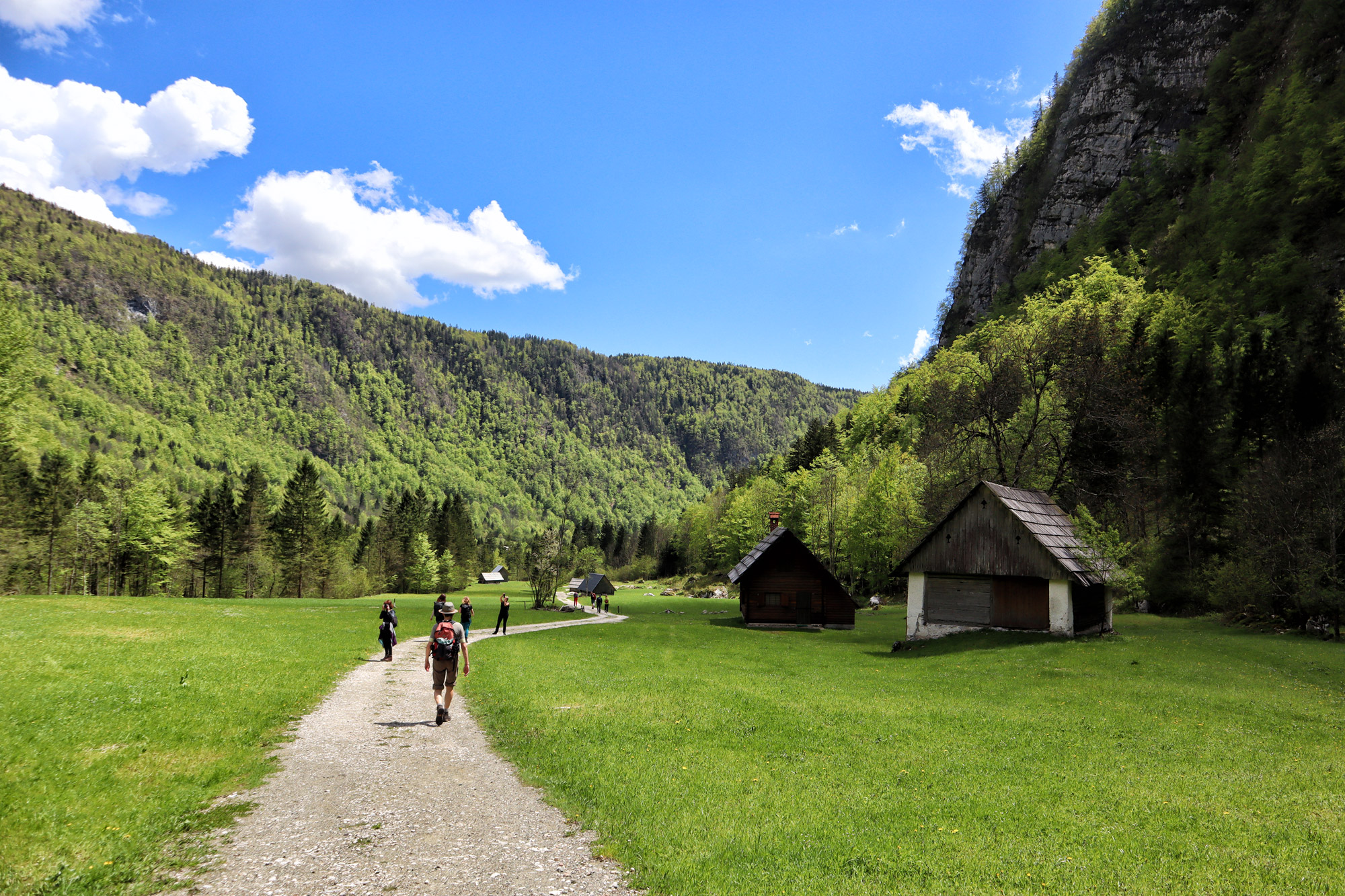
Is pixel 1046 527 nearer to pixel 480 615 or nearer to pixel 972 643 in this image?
pixel 972 643

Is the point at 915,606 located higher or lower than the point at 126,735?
lower

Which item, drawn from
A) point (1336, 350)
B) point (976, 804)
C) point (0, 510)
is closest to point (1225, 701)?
point (976, 804)

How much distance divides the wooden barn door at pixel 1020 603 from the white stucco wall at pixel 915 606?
11.8 ft

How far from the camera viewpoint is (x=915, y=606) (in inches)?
1465

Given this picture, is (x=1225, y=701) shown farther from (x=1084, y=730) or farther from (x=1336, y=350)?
(x=1336, y=350)

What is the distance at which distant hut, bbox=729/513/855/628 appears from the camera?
50844mm

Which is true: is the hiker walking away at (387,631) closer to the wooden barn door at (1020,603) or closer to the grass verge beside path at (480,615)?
the grass verge beside path at (480,615)

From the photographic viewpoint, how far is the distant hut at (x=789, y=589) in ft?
167

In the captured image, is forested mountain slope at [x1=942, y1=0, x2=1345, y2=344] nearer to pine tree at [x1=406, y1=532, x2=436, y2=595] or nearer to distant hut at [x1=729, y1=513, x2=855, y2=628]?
distant hut at [x1=729, y1=513, x2=855, y2=628]

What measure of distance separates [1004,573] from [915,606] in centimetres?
531

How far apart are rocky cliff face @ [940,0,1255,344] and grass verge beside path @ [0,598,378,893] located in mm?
112496

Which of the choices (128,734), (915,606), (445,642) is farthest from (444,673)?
(915,606)

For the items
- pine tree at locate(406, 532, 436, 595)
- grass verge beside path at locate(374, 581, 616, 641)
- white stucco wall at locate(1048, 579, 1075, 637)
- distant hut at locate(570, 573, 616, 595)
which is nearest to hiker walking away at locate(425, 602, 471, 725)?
grass verge beside path at locate(374, 581, 616, 641)

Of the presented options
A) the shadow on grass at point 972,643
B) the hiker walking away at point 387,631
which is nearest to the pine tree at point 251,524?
the hiker walking away at point 387,631
